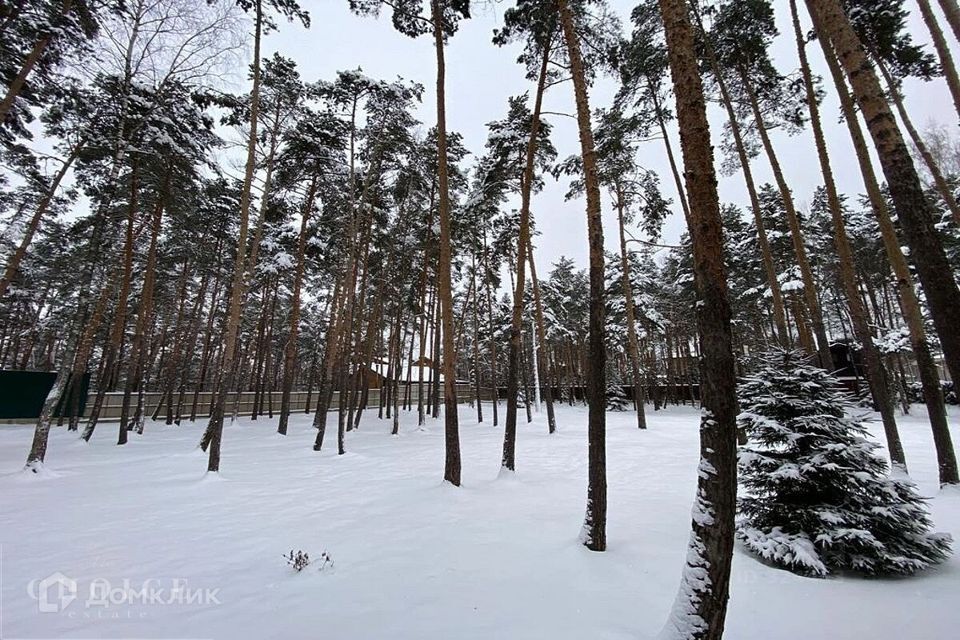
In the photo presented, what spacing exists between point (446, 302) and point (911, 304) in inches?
321

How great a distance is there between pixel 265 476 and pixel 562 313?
80.7 feet

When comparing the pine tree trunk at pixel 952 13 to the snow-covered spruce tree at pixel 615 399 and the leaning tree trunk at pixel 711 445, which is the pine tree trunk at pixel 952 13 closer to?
the leaning tree trunk at pixel 711 445

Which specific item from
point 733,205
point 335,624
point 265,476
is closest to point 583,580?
point 335,624

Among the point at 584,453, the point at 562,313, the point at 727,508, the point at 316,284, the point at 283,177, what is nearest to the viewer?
the point at 727,508

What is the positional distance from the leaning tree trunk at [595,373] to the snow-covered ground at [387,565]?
348mm

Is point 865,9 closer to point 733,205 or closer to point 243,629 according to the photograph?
point 243,629

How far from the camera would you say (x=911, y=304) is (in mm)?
6516

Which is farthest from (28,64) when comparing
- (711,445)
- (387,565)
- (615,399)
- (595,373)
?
(615,399)

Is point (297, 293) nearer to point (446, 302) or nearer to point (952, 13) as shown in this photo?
point (446, 302)

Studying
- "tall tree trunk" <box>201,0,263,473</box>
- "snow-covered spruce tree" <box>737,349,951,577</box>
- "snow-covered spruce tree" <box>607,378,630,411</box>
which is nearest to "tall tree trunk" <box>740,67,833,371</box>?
"snow-covered spruce tree" <box>737,349,951,577</box>

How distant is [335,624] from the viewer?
9.66 ft

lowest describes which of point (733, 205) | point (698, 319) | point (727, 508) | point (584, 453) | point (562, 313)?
point (584, 453)

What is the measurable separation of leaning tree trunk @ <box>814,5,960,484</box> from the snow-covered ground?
2.57 feet

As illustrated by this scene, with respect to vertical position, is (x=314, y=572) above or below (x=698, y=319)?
below
